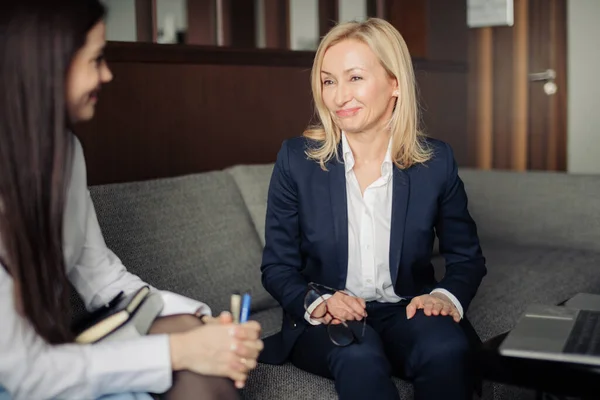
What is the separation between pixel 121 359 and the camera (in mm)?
1173

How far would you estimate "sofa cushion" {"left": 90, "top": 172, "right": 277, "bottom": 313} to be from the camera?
1.99m

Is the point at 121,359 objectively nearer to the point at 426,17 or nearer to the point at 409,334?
the point at 409,334

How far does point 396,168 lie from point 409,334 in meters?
0.40

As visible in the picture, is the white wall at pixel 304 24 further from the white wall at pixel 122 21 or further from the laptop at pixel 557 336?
the laptop at pixel 557 336

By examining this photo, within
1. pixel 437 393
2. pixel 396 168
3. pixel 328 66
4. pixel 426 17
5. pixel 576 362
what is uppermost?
pixel 426 17

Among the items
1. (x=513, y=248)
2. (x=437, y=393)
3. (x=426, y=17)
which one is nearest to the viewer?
(x=437, y=393)

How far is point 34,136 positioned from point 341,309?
0.78 metres

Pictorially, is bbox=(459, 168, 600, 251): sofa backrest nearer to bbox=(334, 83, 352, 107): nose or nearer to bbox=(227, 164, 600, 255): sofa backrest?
bbox=(227, 164, 600, 255): sofa backrest

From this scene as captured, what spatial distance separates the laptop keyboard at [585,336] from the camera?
1352 millimetres

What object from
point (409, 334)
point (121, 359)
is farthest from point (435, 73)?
point (121, 359)

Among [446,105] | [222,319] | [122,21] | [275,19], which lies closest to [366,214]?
[222,319]

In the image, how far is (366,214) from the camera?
1.81 m

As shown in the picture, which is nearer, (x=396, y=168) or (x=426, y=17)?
(x=396, y=168)

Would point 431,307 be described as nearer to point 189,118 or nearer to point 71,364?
point 71,364
